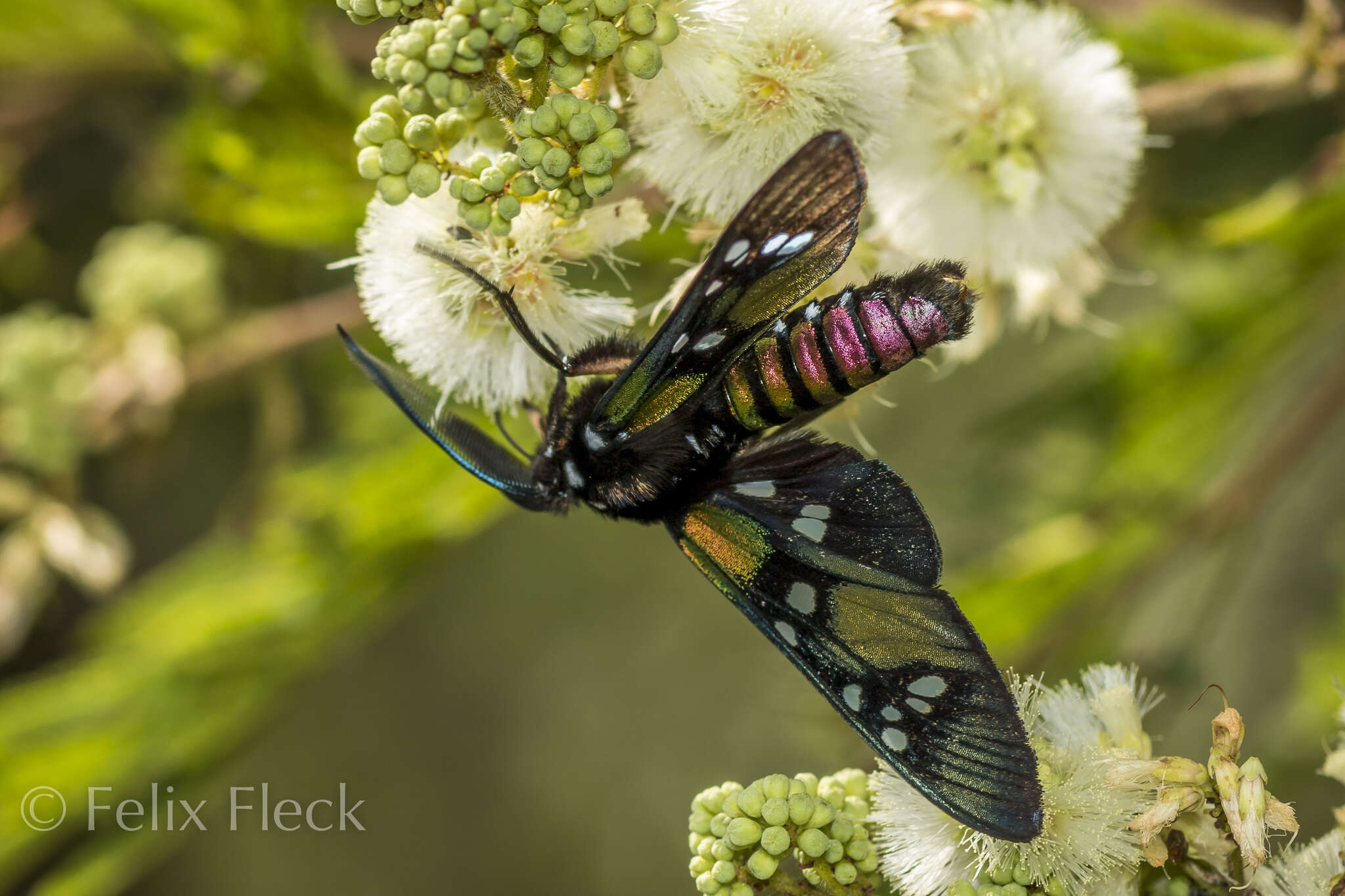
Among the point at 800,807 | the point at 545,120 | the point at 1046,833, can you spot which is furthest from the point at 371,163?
the point at 1046,833

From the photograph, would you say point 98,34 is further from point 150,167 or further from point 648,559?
point 648,559

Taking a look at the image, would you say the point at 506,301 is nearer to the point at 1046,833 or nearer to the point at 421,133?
the point at 421,133

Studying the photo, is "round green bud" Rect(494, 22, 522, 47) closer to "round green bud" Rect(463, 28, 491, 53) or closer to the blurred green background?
"round green bud" Rect(463, 28, 491, 53)

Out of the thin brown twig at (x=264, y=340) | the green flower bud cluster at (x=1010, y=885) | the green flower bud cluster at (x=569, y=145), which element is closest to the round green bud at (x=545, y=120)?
the green flower bud cluster at (x=569, y=145)

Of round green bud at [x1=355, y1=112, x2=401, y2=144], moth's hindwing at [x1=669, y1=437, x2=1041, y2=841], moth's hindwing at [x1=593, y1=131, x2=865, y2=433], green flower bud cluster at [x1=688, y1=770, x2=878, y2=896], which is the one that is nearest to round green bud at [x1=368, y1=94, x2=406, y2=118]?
round green bud at [x1=355, y1=112, x2=401, y2=144]

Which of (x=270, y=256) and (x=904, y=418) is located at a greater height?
(x=270, y=256)

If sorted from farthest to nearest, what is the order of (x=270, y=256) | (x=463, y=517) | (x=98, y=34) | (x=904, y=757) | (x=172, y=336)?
(x=270, y=256), (x=98, y=34), (x=172, y=336), (x=463, y=517), (x=904, y=757)

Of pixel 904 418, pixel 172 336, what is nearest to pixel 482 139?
pixel 172 336
